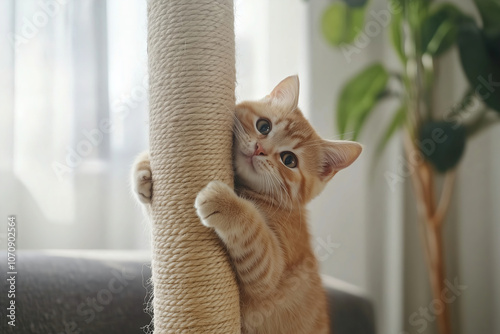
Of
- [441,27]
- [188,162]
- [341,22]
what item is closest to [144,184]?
[188,162]

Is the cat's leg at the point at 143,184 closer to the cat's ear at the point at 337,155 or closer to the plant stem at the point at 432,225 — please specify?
the cat's ear at the point at 337,155

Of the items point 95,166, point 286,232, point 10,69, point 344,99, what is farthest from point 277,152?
point 10,69

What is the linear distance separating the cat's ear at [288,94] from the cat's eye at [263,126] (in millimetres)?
86

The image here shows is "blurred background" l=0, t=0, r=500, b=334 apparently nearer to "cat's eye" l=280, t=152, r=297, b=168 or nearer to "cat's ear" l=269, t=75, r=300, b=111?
"cat's ear" l=269, t=75, r=300, b=111

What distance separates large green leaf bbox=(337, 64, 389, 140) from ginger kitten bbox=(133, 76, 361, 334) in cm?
85

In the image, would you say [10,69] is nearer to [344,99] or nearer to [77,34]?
[77,34]

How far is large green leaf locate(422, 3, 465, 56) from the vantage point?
173 cm

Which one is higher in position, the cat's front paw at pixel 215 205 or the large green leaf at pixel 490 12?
the large green leaf at pixel 490 12

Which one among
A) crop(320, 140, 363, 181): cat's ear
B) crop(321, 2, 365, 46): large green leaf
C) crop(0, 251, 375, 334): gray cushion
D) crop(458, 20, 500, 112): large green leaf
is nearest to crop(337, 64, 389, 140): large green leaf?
crop(321, 2, 365, 46): large green leaf

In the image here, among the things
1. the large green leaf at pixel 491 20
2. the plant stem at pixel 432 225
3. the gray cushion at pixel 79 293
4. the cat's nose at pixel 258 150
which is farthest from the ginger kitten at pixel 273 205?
the large green leaf at pixel 491 20

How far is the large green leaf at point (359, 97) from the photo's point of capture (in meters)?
1.78

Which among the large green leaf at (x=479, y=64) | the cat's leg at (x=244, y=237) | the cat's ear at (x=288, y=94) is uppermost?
the large green leaf at (x=479, y=64)

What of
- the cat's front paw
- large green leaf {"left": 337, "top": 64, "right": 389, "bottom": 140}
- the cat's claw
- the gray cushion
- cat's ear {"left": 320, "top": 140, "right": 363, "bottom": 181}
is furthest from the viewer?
large green leaf {"left": 337, "top": 64, "right": 389, "bottom": 140}

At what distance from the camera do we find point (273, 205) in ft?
2.85
